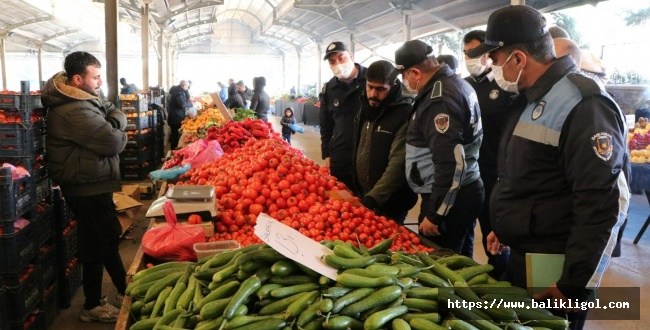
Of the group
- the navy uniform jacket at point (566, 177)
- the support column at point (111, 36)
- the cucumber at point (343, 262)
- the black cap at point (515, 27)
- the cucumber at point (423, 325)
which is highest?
the support column at point (111, 36)

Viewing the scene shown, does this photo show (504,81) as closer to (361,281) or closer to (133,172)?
(361,281)

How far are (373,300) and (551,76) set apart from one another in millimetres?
1069

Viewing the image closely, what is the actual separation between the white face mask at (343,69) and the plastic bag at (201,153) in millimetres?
1737

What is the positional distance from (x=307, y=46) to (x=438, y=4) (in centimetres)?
1839

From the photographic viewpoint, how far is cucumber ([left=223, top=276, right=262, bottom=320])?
157cm

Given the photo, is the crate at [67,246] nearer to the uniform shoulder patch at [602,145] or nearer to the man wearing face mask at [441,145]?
the man wearing face mask at [441,145]

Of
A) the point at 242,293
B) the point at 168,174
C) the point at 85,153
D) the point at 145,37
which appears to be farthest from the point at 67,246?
the point at 145,37

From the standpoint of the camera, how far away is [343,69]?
13.6 feet

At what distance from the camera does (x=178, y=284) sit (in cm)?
191

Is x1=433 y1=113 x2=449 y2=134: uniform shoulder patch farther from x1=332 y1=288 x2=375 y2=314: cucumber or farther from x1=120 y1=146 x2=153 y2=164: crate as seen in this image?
x1=120 y1=146 x2=153 y2=164: crate

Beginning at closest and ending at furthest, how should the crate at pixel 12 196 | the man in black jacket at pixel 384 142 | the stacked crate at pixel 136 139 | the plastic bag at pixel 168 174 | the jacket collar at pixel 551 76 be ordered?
1. the jacket collar at pixel 551 76
2. the crate at pixel 12 196
3. the man in black jacket at pixel 384 142
4. the plastic bag at pixel 168 174
5. the stacked crate at pixel 136 139

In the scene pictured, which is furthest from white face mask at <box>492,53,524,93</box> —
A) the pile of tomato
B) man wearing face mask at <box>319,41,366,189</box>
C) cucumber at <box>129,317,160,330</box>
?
→ man wearing face mask at <box>319,41,366,189</box>

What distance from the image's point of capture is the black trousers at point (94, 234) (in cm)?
354

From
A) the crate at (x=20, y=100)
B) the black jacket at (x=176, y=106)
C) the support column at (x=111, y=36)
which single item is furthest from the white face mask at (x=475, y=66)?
the black jacket at (x=176, y=106)
